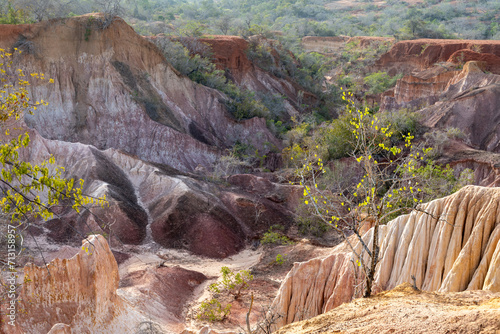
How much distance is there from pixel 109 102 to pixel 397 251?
23741mm

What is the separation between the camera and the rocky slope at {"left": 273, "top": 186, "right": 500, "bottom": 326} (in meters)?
8.15

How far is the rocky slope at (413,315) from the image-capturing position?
15.4 feet

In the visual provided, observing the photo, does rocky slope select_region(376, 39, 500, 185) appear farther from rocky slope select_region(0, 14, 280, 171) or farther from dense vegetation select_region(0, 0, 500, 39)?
rocky slope select_region(0, 14, 280, 171)

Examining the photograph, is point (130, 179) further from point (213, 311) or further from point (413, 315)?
point (413, 315)

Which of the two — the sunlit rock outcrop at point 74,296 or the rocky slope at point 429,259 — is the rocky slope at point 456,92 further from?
the sunlit rock outcrop at point 74,296

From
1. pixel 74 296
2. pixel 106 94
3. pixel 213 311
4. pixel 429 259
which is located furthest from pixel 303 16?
pixel 74 296

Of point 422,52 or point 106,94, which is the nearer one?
point 106,94

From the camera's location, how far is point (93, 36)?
2988 centimetres

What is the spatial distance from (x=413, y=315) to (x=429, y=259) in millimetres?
4149

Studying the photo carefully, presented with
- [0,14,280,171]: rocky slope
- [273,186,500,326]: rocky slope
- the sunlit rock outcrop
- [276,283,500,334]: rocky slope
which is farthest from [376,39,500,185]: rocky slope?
the sunlit rock outcrop

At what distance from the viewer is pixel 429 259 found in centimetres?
909

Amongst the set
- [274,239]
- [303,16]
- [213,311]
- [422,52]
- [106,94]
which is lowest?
[274,239]

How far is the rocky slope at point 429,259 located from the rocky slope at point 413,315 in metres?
0.73

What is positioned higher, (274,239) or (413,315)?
(413,315)
